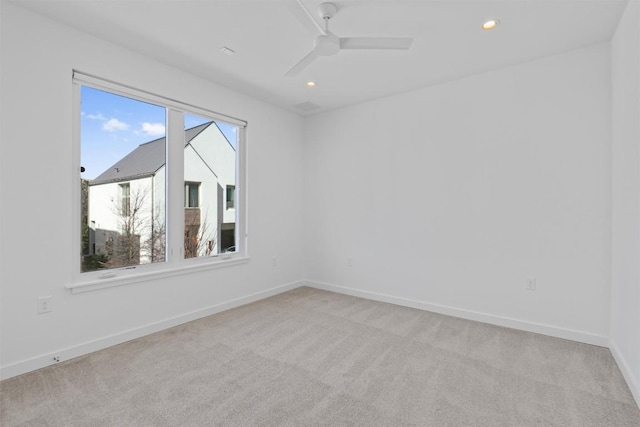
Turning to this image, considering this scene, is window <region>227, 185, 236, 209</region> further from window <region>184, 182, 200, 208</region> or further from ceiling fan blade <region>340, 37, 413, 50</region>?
ceiling fan blade <region>340, 37, 413, 50</region>

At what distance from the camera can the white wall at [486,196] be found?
2.72 m

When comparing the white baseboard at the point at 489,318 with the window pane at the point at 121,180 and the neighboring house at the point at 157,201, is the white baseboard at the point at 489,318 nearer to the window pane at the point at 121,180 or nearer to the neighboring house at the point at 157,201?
the neighboring house at the point at 157,201

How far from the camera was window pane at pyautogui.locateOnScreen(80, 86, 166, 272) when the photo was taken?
2627 mm

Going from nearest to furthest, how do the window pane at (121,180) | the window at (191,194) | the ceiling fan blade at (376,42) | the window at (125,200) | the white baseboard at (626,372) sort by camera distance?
1. the white baseboard at (626,372)
2. the ceiling fan blade at (376,42)
3. the window pane at (121,180)
4. the window at (125,200)
5. the window at (191,194)

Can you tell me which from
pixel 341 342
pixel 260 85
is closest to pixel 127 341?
pixel 341 342

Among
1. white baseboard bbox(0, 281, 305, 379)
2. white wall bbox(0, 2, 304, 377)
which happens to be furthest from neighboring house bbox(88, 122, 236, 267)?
white baseboard bbox(0, 281, 305, 379)

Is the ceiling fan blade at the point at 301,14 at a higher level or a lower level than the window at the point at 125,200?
higher

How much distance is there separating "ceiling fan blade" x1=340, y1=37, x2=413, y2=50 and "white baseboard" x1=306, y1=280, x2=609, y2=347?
2.78 metres

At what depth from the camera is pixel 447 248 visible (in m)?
3.46

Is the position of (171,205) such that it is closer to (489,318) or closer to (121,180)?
(121,180)

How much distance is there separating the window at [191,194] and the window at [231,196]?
0.42 meters

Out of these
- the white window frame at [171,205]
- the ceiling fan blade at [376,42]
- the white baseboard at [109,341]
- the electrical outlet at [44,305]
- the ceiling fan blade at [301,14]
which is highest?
the ceiling fan blade at [301,14]

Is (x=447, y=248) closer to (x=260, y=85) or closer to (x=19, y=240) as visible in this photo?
(x=260, y=85)

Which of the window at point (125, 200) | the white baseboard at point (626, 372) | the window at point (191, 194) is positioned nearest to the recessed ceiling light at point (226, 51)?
the window at point (191, 194)
